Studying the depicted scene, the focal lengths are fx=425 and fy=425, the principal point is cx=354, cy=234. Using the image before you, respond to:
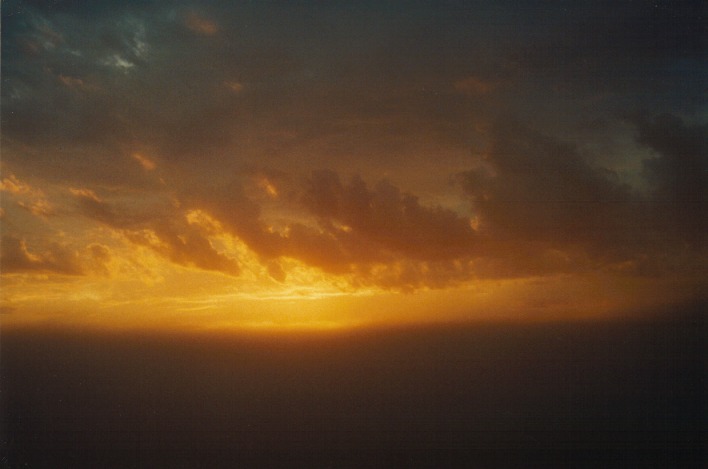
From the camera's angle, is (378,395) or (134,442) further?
(378,395)

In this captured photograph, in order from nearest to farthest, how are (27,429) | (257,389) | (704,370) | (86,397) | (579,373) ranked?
1. (704,370)
2. (27,429)
3. (86,397)
4. (579,373)
5. (257,389)

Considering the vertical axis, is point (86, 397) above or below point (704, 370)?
below

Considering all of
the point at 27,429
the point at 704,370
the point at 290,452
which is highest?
the point at 704,370

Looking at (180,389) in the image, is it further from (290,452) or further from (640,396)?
(640,396)

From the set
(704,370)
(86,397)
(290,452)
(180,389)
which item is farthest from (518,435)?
(86,397)

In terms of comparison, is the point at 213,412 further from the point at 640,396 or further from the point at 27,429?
the point at 640,396

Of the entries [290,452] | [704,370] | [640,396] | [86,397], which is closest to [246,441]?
[290,452]

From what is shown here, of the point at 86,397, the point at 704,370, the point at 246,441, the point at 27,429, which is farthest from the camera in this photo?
the point at 86,397

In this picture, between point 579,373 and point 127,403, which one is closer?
point 127,403

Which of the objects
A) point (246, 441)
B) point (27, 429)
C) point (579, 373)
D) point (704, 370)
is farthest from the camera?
point (579, 373)
